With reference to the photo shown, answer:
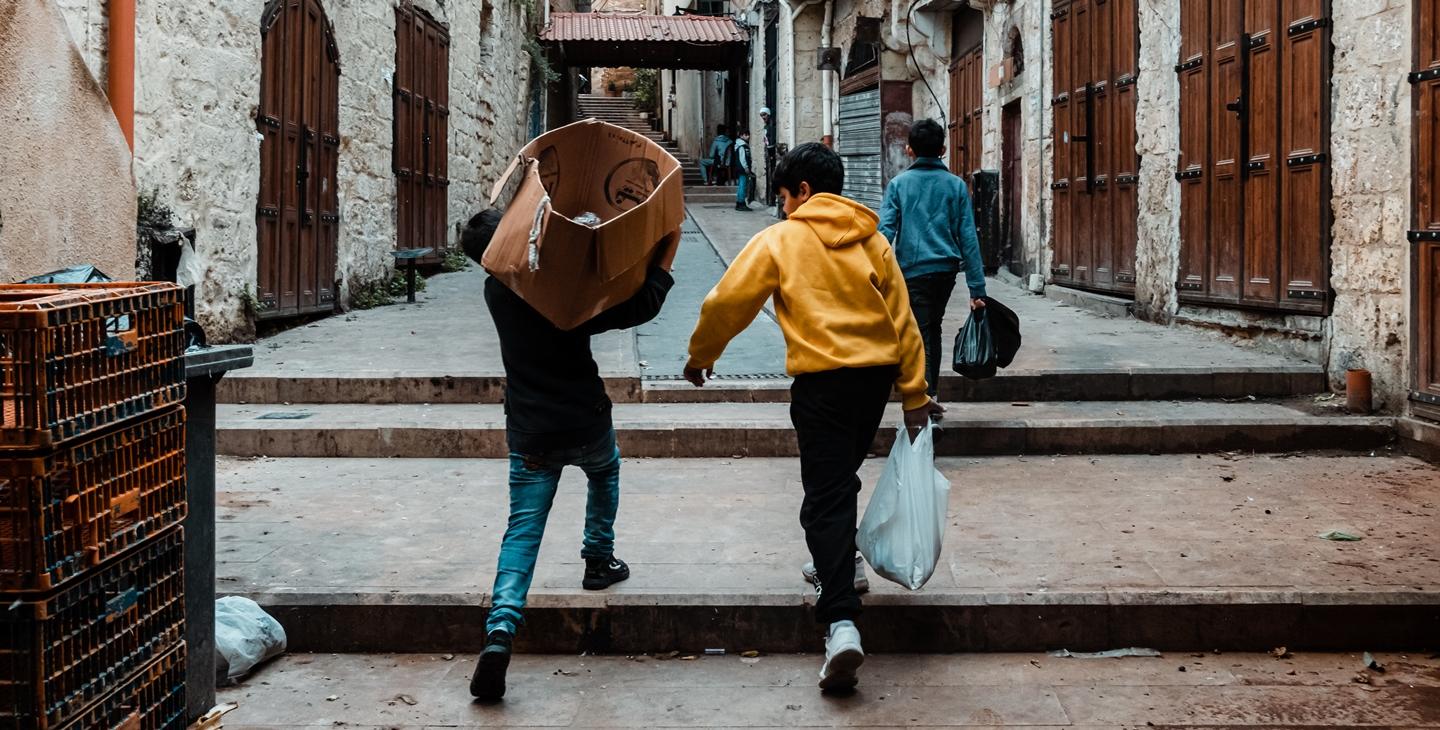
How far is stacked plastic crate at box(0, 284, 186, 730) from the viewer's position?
7.63 feet

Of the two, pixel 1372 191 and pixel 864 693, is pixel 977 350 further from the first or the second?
pixel 864 693

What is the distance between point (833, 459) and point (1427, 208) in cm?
440

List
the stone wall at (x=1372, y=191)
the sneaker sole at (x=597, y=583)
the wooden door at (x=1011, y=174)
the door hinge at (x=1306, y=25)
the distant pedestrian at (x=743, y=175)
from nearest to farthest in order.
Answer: the sneaker sole at (x=597, y=583)
the stone wall at (x=1372, y=191)
the door hinge at (x=1306, y=25)
the wooden door at (x=1011, y=174)
the distant pedestrian at (x=743, y=175)

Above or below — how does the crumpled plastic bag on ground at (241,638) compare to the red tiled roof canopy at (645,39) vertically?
below

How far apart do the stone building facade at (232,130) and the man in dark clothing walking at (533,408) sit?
2.60 m

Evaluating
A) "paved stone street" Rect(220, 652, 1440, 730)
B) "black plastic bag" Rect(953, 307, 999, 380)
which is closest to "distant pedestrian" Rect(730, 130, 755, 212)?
"black plastic bag" Rect(953, 307, 999, 380)

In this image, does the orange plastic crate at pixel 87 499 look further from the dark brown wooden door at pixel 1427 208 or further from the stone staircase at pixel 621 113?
the stone staircase at pixel 621 113

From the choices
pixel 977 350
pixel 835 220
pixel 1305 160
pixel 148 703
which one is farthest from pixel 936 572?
pixel 1305 160

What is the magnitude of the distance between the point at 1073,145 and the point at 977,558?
28.2 feet

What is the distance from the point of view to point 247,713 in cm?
382

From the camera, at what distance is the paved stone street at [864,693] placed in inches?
147

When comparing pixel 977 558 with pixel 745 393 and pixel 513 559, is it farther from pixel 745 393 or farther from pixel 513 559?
pixel 745 393

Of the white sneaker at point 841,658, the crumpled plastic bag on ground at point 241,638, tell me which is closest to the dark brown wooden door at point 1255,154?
the white sneaker at point 841,658

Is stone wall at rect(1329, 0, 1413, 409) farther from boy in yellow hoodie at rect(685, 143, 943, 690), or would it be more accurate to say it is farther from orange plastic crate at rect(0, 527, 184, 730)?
orange plastic crate at rect(0, 527, 184, 730)
